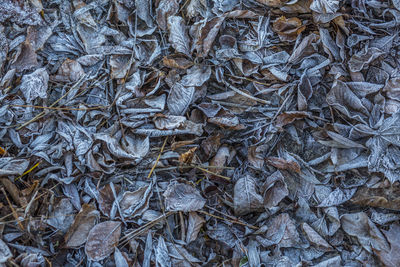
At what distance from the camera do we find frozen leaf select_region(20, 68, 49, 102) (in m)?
1.55

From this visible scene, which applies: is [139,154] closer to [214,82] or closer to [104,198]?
[104,198]

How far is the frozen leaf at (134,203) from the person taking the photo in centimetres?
148

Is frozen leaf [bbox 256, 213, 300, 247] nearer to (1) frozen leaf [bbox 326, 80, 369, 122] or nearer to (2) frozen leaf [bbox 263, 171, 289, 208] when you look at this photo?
(2) frozen leaf [bbox 263, 171, 289, 208]

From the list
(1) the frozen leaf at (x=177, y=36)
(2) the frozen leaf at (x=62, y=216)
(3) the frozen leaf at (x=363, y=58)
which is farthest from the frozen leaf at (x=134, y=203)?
(3) the frozen leaf at (x=363, y=58)

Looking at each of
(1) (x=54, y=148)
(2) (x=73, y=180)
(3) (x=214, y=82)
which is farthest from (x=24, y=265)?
(3) (x=214, y=82)

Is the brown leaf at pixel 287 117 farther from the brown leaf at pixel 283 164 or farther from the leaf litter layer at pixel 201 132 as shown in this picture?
the brown leaf at pixel 283 164

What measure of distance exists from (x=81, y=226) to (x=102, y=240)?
0.11m

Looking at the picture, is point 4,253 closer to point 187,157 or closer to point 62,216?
point 62,216

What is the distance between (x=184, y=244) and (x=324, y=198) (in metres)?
0.67

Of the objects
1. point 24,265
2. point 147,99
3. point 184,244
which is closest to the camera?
point 24,265

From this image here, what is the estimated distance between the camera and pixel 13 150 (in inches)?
60.1

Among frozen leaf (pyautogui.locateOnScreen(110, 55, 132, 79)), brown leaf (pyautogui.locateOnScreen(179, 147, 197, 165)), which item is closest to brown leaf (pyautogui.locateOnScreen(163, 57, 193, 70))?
frozen leaf (pyautogui.locateOnScreen(110, 55, 132, 79))

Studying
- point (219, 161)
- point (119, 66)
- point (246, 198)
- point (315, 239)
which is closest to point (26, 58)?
point (119, 66)

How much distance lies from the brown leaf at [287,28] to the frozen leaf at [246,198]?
72cm
